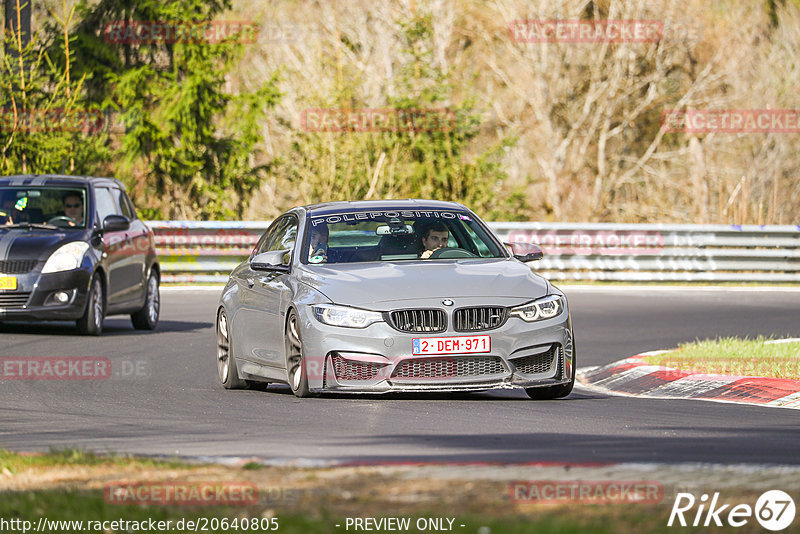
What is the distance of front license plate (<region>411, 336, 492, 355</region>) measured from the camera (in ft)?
33.8

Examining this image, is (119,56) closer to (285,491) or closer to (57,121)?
(57,121)

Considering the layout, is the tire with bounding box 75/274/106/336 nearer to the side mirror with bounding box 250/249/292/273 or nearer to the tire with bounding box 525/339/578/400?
the side mirror with bounding box 250/249/292/273

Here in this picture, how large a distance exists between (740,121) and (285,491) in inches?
1404

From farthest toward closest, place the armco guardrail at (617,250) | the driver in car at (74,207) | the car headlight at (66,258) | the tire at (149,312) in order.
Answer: the armco guardrail at (617,250) → the tire at (149,312) → the driver in car at (74,207) → the car headlight at (66,258)

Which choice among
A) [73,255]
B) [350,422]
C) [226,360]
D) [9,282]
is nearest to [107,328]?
[73,255]

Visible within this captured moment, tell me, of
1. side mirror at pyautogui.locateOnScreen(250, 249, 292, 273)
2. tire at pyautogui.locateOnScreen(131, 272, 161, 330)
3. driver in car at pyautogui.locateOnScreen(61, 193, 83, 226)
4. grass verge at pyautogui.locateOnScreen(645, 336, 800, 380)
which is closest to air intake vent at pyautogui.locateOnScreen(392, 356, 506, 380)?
side mirror at pyautogui.locateOnScreen(250, 249, 292, 273)

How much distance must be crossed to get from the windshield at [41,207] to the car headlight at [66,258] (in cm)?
50

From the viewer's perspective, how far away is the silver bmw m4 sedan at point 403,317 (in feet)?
33.9

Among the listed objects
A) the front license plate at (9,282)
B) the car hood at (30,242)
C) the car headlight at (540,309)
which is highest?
the car headlight at (540,309)

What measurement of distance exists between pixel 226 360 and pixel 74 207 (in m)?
5.60

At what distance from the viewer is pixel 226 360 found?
12.4 m

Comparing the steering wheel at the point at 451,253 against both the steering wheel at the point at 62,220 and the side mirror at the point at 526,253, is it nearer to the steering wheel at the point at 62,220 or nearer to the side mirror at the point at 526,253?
the side mirror at the point at 526,253

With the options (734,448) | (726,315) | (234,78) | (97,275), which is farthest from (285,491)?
(234,78)

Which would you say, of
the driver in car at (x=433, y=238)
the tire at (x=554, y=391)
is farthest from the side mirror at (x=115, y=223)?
the tire at (x=554, y=391)
